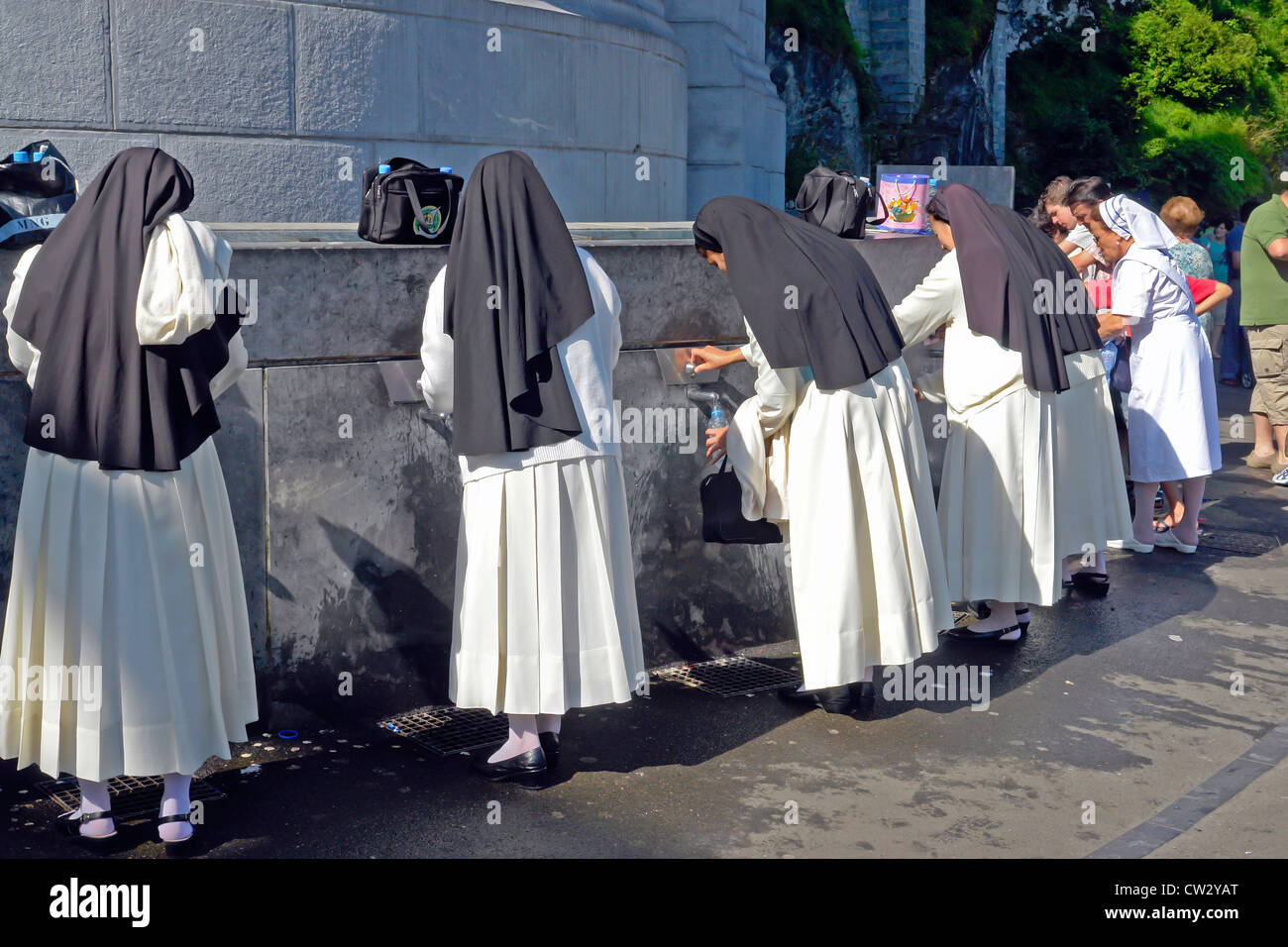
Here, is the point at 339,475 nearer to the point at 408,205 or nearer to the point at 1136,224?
the point at 408,205

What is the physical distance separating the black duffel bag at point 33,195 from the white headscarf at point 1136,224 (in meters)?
5.38

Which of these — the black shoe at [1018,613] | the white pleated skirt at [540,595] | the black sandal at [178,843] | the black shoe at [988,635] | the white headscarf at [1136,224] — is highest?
the white headscarf at [1136,224]

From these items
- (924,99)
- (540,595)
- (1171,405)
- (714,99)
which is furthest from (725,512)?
(924,99)

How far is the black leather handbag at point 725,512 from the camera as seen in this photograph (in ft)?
18.9

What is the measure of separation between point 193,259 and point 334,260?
1171 millimetres

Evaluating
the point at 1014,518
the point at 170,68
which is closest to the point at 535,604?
the point at 1014,518

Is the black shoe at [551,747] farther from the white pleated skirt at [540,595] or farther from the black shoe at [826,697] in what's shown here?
the black shoe at [826,697]

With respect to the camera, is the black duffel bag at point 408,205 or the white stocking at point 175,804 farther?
the black duffel bag at point 408,205

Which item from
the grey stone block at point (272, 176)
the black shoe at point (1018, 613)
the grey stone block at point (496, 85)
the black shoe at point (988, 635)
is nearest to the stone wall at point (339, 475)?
the black shoe at point (988, 635)

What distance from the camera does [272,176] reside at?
9906 mm

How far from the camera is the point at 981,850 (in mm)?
4465

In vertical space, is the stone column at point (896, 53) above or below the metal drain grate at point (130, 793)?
above

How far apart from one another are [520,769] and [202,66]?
6.35 meters
